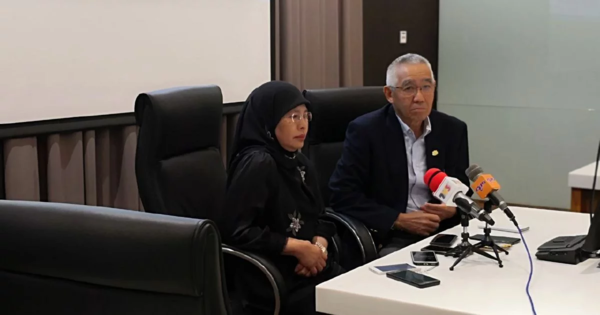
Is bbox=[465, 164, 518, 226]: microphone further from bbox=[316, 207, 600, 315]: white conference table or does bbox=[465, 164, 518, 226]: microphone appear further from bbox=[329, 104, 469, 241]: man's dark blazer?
bbox=[329, 104, 469, 241]: man's dark blazer

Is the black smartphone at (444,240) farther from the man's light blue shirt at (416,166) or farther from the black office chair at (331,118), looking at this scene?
the black office chair at (331,118)

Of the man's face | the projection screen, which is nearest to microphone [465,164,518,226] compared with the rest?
the man's face

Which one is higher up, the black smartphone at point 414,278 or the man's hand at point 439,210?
the black smartphone at point 414,278

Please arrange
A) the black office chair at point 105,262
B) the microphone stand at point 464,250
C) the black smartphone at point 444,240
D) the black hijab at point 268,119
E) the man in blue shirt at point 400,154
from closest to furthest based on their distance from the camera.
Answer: the black office chair at point 105,262 → the microphone stand at point 464,250 → the black smartphone at point 444,240 → the black hijab at point 268,119 → the man in blue shirt at point 400,154

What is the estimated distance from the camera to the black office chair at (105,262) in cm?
104

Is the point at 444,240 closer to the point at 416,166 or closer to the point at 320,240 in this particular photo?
the point at 320,240

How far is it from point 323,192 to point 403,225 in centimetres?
56

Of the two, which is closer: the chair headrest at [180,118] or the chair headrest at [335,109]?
the chair headrest at [180,118]

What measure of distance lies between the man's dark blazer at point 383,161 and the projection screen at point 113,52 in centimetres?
94

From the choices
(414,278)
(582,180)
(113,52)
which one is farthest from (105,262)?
(582,180)

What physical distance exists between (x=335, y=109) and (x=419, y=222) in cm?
69

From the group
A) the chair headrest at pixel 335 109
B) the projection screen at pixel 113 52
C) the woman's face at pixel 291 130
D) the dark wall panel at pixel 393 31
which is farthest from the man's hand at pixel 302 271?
the dark wall panel at pixel 393 31

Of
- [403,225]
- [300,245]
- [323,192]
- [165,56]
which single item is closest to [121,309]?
[300,245]

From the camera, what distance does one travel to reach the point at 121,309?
1.09 meters
